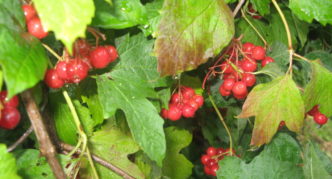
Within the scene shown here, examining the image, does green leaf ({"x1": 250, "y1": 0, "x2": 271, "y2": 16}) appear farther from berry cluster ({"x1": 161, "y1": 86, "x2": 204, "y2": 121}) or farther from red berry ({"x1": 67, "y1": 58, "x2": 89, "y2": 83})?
red berry ({"x1": 67, "y1": 58, "x2": 89, "y2": 83})

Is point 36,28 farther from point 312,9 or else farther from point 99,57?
point 312,9

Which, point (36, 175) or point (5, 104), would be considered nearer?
point (5, 104)

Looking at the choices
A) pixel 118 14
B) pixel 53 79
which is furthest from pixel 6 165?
pixel 118 14

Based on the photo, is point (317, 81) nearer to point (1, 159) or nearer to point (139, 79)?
point (139, 79)

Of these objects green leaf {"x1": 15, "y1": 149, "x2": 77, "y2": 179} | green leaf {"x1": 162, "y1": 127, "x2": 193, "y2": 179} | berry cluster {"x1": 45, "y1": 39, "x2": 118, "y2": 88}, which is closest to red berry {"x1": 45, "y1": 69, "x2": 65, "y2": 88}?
berry cluster {"x1": 45, "y1": 39, "x2": 118, "y2": 88}

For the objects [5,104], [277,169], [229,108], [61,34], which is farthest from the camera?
[229,108]

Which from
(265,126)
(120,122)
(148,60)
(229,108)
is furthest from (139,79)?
(229,108)

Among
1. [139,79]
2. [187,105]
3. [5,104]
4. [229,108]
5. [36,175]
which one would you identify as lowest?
[229,108]
